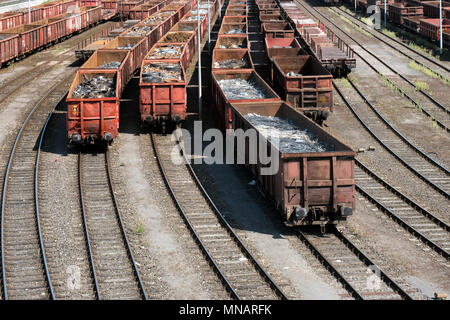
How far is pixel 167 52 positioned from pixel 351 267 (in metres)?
21.4

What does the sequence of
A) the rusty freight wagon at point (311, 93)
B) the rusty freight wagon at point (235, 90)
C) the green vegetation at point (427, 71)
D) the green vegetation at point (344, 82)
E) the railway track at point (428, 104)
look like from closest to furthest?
1. the rusty freight wagon at point (235, 90)
2. the rusty freight wagon at point (311, 93)
3. the railway track at point (428, 104)
4. the green vegetation at point (344, 82)
5. the green vegetation at point (427, 71)

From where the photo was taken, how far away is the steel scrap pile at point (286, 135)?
1834 centimetres

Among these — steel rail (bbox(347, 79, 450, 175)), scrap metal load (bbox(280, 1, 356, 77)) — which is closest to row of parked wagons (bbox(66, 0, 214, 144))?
scrap metal load (bbox(280, 1, 356, 77))

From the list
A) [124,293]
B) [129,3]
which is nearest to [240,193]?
[124,293]

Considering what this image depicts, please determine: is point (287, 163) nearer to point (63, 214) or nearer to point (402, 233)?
point (402, 233)

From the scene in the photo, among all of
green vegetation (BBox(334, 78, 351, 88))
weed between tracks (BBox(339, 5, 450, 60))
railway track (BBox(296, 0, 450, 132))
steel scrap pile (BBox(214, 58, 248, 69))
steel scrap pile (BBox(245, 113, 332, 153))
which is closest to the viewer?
steel scrap pile (BBox(245, 113, 332, 153))

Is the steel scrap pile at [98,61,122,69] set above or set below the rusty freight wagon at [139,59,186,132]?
above

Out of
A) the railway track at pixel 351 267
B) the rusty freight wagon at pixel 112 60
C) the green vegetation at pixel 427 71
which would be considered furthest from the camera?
the green vegetation at pixel 427 71

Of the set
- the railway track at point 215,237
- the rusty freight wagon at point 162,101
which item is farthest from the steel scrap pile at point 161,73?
the railway track at point 215,237

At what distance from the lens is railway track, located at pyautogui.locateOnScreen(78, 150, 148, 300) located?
14500 millimetres

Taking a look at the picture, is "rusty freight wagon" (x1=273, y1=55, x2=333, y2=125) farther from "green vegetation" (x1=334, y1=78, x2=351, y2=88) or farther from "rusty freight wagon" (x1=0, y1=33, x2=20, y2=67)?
"rusty freight wagon" (x1=0, y1=33, x2=20, y2=67)

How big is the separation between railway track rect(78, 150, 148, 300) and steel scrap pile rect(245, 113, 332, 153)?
574cm

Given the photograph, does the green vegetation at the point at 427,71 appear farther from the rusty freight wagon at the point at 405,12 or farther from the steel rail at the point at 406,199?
the rusty freight wagon at the point at 405,12

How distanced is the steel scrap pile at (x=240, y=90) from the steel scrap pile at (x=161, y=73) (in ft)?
7.41
